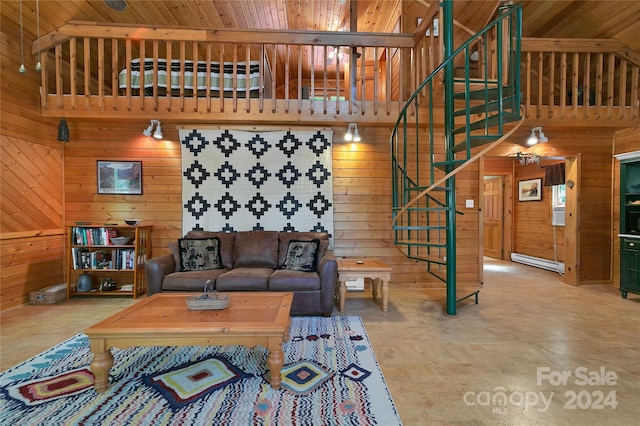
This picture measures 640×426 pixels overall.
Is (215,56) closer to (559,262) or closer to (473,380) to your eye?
(473,380)

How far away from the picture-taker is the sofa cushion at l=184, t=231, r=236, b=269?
135 inches

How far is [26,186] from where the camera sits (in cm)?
339

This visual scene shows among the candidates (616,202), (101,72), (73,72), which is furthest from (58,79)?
(616,202)

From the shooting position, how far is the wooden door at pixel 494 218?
266 inches

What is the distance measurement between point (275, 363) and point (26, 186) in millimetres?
3813

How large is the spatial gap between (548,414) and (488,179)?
6590mm

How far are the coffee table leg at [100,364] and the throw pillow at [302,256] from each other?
177 centimetres

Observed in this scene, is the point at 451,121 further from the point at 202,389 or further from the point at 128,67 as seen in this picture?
the point at 128,67

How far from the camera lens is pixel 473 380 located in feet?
6.10

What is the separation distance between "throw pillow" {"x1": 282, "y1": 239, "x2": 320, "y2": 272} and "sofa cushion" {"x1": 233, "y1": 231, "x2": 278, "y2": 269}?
7.9 inches

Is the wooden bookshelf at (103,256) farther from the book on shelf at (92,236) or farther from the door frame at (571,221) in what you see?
the door frame at (571,221)

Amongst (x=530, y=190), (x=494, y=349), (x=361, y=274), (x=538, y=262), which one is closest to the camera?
(x=494, y=349)

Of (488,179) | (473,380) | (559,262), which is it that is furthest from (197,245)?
(488,179)

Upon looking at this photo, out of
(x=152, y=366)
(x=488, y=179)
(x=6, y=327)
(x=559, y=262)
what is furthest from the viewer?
(x=488, y=179)
